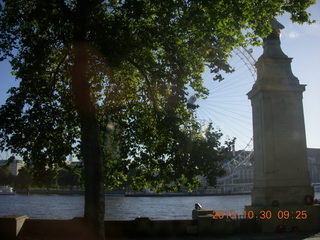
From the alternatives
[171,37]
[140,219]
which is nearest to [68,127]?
[140,219]

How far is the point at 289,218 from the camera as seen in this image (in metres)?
17.8

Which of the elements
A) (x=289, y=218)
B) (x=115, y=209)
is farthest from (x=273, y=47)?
(x=115, y=209)

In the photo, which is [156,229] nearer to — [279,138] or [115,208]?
[279,138]

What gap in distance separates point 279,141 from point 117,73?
949cm

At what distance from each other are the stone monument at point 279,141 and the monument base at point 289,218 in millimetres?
86

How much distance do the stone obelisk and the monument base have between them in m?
0.53

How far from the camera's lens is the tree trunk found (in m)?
12.5

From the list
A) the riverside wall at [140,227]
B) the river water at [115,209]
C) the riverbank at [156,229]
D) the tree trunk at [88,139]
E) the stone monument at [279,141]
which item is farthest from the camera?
the river water at [115,209]

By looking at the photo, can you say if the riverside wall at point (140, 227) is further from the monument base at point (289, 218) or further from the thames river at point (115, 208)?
the thames river at point (115, 208)

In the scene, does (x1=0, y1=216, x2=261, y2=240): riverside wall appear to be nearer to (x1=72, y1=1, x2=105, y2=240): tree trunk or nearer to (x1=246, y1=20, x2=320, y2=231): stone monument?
(x1=246, y1=20, x2=320, y2=231): stone monument

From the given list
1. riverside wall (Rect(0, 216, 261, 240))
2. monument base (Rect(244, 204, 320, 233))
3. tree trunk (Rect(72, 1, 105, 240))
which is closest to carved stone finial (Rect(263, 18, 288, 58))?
monument base (Rect(244, 204, 320, 233))

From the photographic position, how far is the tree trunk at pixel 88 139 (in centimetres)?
1250

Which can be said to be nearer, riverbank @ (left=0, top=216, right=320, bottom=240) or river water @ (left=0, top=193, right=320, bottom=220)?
riverbank @ (left=0, top=216, right=320, bottom=240)

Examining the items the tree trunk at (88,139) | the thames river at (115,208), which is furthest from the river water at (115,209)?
the tree trunk at (88,139)
